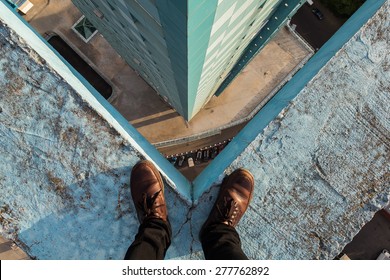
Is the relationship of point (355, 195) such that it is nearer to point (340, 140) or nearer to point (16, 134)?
point (340, 140)

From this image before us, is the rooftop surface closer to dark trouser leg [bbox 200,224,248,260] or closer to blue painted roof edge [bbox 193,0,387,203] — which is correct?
blue painted roof edge [bbox 193,0,387,203]

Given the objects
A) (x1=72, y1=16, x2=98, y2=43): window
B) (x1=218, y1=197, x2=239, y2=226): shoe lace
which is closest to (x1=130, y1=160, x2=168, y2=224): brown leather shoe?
(x1=218, y1=197, x2=239, y2=226): shoe lace

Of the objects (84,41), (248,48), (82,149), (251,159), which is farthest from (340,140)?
(84,41)

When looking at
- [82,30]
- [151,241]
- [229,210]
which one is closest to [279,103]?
[229,210]

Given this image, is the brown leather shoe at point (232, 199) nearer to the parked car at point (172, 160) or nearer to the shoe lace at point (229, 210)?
the shoe lace at point (229, 210)

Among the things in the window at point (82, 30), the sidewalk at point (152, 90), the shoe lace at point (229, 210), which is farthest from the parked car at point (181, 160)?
the shoe lace at point (229, 210)

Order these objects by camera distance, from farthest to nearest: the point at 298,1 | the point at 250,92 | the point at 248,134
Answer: the point at 250,92 → the point at 298,1 → the point at 248,134
